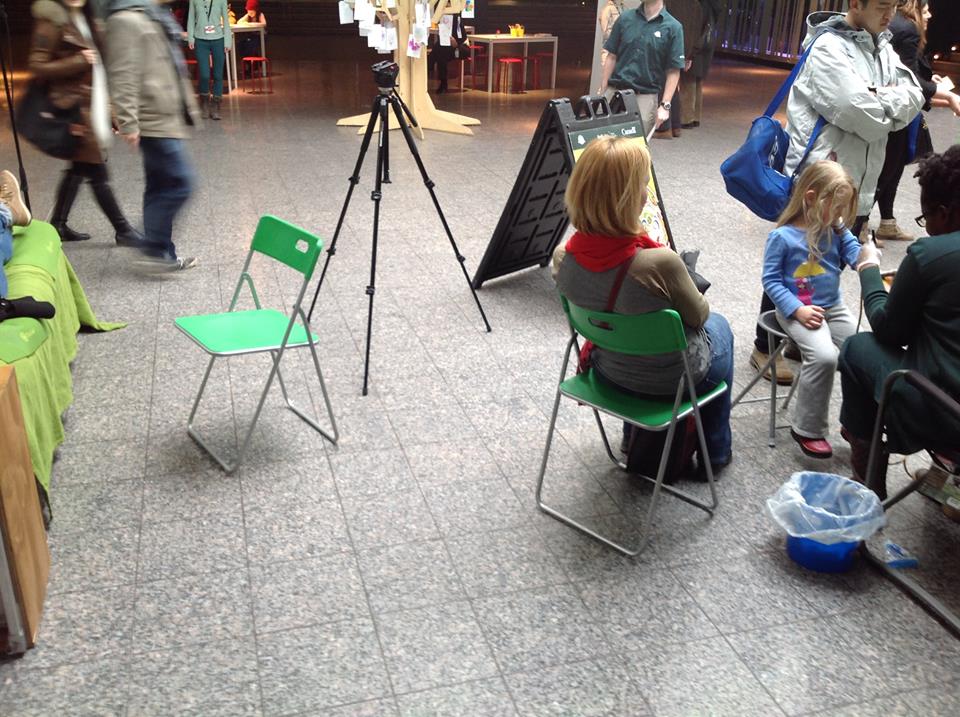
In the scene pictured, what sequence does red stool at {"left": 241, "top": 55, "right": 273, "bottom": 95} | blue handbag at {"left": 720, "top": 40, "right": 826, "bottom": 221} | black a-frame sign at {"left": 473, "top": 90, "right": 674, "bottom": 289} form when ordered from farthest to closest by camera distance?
1. red stool at {"left": 241, "top": 55, "right": 273, "bottom": 95}
2. black a-frame sign at {"left": 473, "top": 90, "right": 674, "bottom": 289}
3. blue handbag at {"left": 720, "top": 40, "right": 826, "bottom": 221}

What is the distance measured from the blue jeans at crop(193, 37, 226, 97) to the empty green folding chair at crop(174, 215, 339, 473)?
24.4 ft

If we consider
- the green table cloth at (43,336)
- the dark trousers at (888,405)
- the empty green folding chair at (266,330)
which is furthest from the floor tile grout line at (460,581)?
the dark trousers at (888,405)

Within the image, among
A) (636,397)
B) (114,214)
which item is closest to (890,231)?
(636,397)

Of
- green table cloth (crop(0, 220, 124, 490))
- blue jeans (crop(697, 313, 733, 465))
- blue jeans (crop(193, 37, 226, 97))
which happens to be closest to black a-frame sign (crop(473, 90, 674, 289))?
blue jeans (crop(697, 313, 733, 465))

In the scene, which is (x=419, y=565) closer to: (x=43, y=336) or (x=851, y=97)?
(x=43, y=336)

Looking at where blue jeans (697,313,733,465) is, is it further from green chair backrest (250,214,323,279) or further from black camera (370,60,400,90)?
black camera (370,60,400,90)

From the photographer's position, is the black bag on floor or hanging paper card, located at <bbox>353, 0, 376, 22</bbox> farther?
hanging paper card, located at <bbox>353, 0, 376, 22</bbox>

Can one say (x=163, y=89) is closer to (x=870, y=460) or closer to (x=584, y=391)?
(x=584, y=391)

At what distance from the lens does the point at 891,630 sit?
2701mm

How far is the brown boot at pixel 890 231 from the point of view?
20.5 ft

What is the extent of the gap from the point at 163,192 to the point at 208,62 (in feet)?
19.1

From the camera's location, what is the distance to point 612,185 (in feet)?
9.28

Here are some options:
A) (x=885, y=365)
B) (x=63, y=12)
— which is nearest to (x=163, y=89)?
(x=63, y=12)

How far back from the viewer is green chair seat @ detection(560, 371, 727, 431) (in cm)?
294
